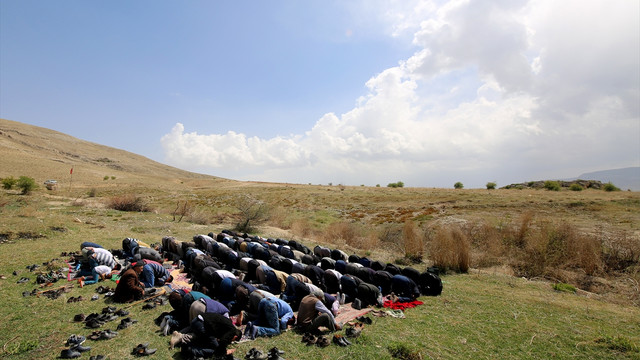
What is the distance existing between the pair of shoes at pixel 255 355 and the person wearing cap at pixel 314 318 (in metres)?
1.48

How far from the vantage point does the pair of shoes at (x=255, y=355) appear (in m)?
6.06

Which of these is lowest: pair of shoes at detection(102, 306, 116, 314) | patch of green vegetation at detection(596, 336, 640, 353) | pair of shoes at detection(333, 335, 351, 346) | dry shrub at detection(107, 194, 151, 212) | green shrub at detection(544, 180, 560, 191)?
pair of shoes at detection(102, 306, 116, 314)

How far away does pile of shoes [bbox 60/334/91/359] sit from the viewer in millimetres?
5918

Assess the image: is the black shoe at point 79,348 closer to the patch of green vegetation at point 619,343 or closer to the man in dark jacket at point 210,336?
the man in dark jacket at point 210,336

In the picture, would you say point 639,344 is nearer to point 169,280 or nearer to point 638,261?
point 638,261

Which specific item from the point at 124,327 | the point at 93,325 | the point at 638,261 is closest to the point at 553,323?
the point at 638,261

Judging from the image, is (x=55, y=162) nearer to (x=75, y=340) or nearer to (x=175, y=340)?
(x=75, y=340)

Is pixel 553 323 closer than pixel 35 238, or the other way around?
pixel 553 323

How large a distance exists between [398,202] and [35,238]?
35088 mm

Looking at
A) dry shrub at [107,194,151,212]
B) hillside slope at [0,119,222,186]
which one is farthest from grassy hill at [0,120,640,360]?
hillside slope at [0,119,222,186]

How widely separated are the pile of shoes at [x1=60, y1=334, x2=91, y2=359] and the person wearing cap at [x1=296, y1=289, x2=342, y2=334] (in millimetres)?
4709

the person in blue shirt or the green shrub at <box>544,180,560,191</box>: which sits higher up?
the green shrub at <box>544,180,560,191</box>

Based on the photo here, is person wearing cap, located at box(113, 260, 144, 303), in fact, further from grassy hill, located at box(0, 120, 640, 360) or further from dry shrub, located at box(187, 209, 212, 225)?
dry shrub, located at box(187, 209, 212, 225)

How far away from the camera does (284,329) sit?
748cm
